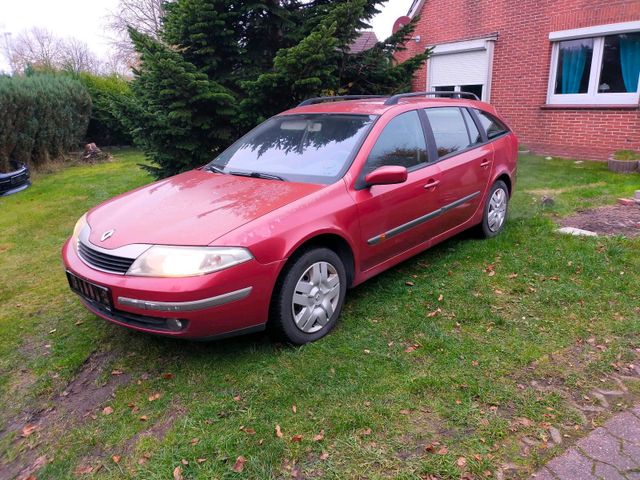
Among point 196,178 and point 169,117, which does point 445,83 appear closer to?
point 169,117

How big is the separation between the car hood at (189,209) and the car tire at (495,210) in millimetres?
→ 2506

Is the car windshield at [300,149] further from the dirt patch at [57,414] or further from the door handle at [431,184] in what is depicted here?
the dirt patch at [57,414]

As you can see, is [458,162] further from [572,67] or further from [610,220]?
[572,67]

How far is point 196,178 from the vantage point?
404cm

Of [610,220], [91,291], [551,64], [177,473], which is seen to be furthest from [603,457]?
[551,64]

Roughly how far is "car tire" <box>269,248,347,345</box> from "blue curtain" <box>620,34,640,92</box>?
897cm

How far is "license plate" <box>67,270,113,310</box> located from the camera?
291cm

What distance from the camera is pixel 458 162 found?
4543 mm

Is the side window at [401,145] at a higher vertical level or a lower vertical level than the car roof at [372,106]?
lower

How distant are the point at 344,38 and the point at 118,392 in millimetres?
5570

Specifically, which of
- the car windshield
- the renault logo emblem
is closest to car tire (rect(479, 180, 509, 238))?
Result: the car windshield

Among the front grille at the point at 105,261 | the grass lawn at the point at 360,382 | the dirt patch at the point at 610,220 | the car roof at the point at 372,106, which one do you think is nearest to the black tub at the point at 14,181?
the grass lawn at the point at 360,382

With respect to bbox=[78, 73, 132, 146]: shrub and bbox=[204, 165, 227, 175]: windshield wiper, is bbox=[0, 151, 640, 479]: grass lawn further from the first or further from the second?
bbox=[78, 73, 132, 146]: shrub

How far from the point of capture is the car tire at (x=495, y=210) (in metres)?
5.17
